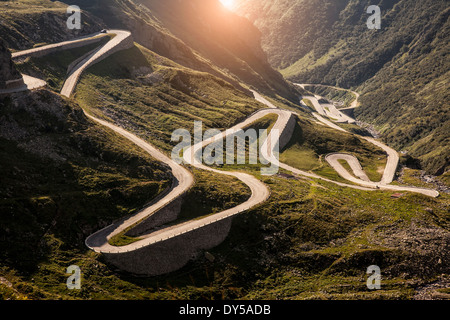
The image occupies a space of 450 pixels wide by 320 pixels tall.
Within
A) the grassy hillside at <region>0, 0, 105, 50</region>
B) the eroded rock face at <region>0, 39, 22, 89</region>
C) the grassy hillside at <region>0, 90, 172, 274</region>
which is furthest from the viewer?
the grassy hillside at <region>0, 0, 105, 50</region>

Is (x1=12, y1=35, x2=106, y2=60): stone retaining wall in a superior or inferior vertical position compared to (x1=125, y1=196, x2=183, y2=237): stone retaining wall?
superior

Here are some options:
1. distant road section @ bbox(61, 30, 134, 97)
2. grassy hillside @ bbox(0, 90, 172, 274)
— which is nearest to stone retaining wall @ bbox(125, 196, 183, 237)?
grassy hillside @ bbox(0, 90, 172, 274)

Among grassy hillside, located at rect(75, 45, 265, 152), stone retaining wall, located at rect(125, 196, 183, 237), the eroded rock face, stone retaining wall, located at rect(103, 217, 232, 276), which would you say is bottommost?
stone retaining wall, located at rect(103, 217, 232, 276)

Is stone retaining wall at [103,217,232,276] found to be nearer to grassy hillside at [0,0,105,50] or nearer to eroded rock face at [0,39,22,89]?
eroded rock face at [0,39,22,89]

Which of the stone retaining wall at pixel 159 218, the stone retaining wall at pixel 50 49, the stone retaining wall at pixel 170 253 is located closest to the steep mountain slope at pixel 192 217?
the stone retaining wall at pixel 170 253

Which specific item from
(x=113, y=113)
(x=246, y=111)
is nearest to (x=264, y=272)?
(x=113, y=113)

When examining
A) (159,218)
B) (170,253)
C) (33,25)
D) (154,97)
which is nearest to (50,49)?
(33,25)

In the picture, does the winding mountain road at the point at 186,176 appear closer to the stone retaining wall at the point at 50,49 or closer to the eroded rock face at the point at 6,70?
the stone retaining wall at the point at 50,49
